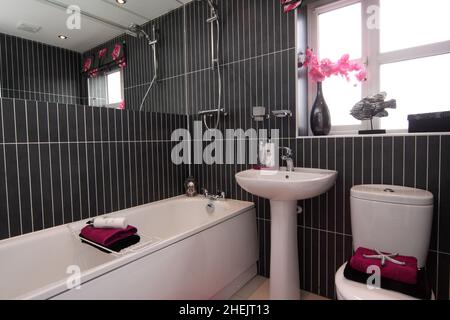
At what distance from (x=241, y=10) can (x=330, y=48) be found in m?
0.75

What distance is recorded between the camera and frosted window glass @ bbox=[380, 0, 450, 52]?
1.48 metres

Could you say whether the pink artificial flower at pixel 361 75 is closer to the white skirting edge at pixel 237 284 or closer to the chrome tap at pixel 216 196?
the chrome tap at pixel 216 196

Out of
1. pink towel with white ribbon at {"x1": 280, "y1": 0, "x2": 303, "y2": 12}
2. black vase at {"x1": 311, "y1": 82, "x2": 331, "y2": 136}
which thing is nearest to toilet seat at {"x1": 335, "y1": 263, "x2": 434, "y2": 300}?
black vase at {"x1": 311, "y1": 82, "x2": 331, "y2": 136}

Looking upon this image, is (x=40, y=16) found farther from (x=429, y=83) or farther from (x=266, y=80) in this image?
(x=429, y=83)

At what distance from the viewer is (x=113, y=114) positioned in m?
1.79

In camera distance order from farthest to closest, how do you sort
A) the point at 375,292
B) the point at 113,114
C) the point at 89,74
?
the point at 89,74
the point at 113,114
the point at 375,292

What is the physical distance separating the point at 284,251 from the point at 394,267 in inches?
25.1

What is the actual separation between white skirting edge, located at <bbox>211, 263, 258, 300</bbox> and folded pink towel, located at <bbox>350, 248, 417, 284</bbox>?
2.97 ft

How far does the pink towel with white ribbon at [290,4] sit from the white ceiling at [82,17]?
1005 millimetres

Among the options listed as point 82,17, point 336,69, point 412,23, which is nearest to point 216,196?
point 336,69

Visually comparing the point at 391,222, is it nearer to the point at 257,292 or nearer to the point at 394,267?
the point at 394,267

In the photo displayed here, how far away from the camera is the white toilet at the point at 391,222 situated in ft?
3.76

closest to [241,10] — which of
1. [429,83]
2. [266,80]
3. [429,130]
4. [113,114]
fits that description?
[266,80]

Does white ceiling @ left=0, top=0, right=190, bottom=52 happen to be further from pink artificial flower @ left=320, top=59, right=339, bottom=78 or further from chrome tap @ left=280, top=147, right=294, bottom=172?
chrome tap @ left=280, top=147, right=294, bottom=172
